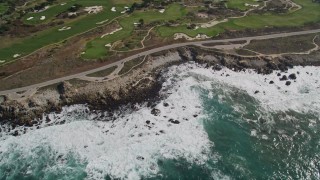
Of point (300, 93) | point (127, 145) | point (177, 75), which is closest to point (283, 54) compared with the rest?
point (300, 93)

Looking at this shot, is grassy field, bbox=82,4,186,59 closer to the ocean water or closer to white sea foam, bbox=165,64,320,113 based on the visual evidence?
white sea foam, bbox=165,64,320,113

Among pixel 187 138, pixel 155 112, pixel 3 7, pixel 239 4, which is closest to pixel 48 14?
pixel 3 7

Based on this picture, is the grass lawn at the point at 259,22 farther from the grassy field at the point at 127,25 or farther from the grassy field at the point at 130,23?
the grassy field at the point at 127,25

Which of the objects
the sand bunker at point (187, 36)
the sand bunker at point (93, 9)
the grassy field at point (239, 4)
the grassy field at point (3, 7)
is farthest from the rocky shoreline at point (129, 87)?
the grassy field at point (3, 7)

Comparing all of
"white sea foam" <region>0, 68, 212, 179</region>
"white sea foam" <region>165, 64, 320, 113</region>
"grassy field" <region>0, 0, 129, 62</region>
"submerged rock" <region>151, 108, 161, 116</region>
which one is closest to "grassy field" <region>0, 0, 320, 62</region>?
"grassy field" <region>0, 0, 129, 62</region>

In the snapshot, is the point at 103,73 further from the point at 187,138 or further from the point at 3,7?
the point at 3,7
